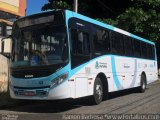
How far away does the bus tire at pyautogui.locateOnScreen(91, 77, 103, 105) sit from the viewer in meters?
12.7

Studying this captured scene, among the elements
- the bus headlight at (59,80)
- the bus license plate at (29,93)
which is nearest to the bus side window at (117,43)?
the bus headlight at (59,80)

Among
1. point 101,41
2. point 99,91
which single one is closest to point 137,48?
point 101,41

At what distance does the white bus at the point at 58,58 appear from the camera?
1098cm

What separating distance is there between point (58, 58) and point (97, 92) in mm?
2551

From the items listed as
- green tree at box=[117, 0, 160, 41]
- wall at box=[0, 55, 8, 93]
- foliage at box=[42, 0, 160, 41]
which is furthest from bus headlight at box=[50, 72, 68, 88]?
green tree at box=[117, 0, 160, 41]

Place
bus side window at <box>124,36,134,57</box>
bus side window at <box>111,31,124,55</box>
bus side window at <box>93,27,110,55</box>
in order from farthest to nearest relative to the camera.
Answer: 1. bus side window at <box>124,36,134,57</box>
2. bus side window at <box>111,31,124,55</box>
3. bus side window at <box>93,27,110,55</box>

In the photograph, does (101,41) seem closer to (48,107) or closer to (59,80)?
(48,107)

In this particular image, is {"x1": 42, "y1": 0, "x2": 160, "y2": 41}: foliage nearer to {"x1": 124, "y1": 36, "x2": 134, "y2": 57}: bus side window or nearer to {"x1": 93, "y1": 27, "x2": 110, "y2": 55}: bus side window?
{"x1": 124, "y1": 36, "x2": 134, "y2": 57}: bus side window

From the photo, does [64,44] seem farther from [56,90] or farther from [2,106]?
[2,106]

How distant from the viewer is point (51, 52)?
11125 mm

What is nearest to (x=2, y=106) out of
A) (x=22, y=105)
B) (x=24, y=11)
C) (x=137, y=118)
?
(x=22, y=105)

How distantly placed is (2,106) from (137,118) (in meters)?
5.19

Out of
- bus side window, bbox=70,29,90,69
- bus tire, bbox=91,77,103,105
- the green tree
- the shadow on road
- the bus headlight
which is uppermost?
the green tree

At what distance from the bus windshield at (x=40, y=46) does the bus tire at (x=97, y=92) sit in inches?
90.0
